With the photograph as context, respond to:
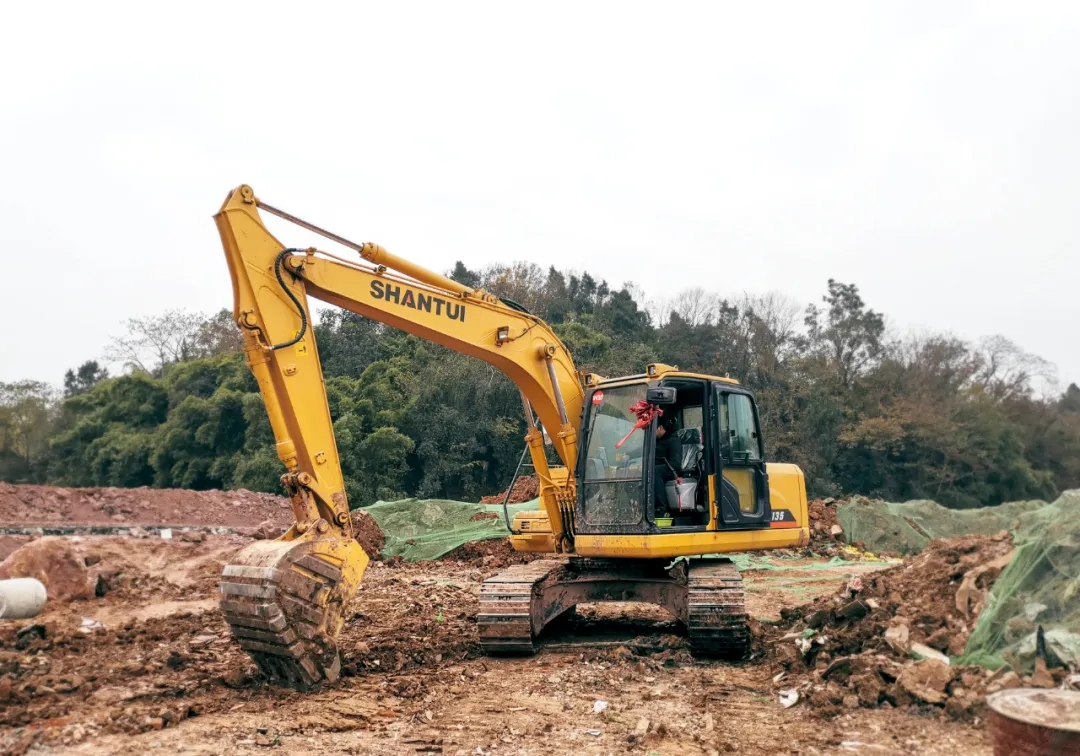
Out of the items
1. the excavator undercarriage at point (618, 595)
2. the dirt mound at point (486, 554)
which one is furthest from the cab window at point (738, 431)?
the dirt mound at point (486, 554)

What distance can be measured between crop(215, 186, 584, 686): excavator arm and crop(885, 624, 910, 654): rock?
12.0ft

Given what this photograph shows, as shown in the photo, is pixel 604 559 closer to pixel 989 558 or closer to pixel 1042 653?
pixel 989 558

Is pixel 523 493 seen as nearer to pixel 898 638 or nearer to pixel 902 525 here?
pixel 902 525

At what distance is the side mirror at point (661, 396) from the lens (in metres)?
7.20

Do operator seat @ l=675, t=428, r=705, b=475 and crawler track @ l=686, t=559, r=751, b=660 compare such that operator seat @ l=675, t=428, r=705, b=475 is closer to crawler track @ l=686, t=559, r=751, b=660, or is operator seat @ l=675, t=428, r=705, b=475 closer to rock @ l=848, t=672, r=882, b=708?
crawler track @ l=686, t=559, r=751, b=660

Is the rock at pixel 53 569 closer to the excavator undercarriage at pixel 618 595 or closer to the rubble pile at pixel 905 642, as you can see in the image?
the excavator undercarriage at pixel 618 595

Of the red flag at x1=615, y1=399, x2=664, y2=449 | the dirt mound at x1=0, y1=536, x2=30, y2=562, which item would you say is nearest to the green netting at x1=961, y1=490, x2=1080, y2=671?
the red flag at x1=615, y1=399, x2=664, y2=449

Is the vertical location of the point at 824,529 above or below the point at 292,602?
below

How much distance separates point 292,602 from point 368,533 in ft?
35.4

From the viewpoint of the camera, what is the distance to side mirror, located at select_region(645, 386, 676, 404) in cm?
720

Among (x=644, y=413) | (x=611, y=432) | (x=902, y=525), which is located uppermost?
(x=644, y=413)

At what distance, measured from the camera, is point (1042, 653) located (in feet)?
15.8

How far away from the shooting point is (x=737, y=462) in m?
7.86

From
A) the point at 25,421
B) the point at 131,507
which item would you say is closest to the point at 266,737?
the point at 131,507
